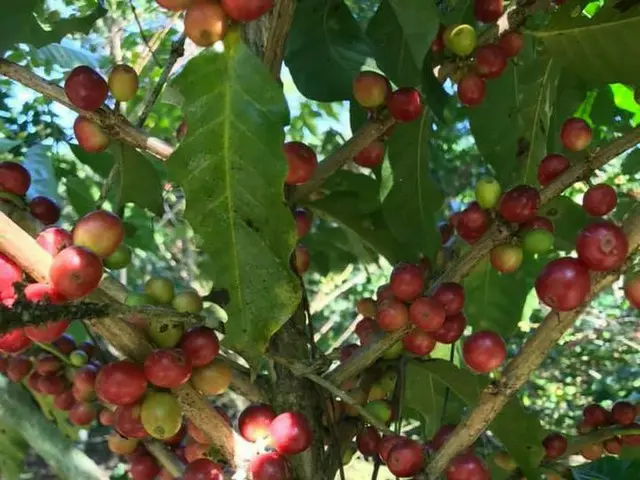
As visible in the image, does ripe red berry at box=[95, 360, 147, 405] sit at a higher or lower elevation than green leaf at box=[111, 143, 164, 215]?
lower

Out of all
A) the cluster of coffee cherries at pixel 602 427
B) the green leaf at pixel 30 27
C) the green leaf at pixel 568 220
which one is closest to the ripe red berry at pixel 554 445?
the cluster of coffee cherries at pixel 602 427

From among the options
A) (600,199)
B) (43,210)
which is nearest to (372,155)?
(600,199)

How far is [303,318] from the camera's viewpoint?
85 centimetres

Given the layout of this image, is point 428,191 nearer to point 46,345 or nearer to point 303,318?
point 303,318

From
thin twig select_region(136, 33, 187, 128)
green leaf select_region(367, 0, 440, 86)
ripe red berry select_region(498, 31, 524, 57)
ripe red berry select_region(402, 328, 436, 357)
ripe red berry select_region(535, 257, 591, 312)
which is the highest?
thin twig select_region(136, 33, 187, 128)

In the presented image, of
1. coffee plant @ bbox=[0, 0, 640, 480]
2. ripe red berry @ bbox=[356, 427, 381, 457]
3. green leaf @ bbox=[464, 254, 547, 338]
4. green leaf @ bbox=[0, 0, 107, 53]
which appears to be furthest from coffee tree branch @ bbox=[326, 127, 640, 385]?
green leaf @ bbox=[0, 0, 107, 53]

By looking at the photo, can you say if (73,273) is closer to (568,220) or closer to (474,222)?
(474,222)

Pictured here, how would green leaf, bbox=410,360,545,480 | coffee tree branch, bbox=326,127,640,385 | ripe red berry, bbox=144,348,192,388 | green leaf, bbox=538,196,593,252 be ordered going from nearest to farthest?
ripe red berry, bbox=144,348,192,388 → coffee tree branch, bbox=326,127,640,385 → green leaf, bbox=410,360,545,480 → green leaf, bbox=538,196,593,252

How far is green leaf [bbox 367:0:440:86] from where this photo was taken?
2.14ft

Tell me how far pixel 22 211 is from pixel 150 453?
1.15 feet

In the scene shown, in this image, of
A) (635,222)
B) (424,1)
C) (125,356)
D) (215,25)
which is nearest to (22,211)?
(125,356)

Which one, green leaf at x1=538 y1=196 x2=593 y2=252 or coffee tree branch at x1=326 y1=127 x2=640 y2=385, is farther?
green leaf at x1=538 y1=196 x2=593 y2=252

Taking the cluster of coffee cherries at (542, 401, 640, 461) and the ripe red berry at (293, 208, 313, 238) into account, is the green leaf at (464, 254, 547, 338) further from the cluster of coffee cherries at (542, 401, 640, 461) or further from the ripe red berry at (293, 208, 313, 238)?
the ripe red berry at (293, 208, 313, 238)

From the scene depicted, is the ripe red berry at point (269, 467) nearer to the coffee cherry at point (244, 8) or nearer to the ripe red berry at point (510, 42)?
the coffee cherry at point (244, 8)
